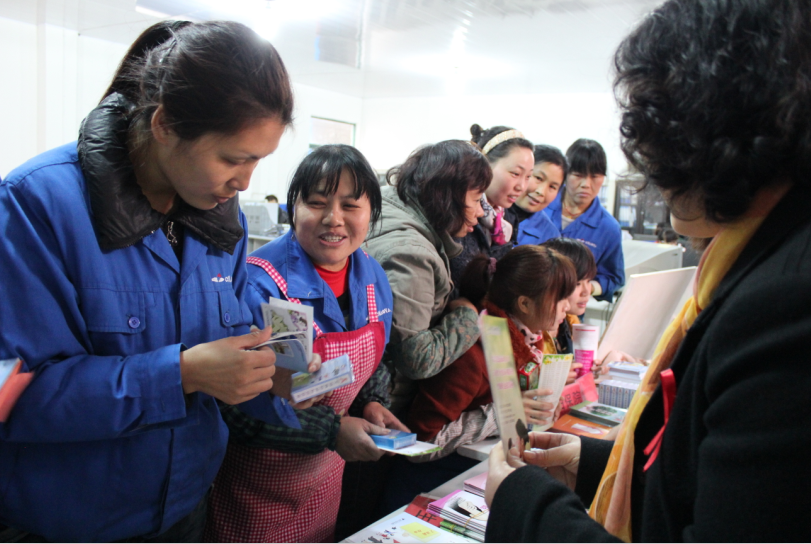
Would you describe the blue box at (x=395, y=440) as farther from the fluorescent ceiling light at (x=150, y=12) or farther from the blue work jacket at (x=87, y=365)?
the fluorescent ceiling light at (x=150, y=12)

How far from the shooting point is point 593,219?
3.65 meters

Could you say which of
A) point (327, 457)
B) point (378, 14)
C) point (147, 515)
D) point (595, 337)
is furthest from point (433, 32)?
point (147, 515)

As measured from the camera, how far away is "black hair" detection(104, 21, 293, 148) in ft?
3.45

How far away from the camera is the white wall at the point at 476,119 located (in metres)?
10.0

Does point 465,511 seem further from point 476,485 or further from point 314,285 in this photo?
point 314,285

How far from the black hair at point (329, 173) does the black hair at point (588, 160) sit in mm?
2225

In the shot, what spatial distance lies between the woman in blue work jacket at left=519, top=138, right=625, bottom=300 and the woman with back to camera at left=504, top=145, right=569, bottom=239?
0.86ft

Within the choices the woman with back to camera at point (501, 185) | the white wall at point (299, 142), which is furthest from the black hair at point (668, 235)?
the white wall at point (299, 142)

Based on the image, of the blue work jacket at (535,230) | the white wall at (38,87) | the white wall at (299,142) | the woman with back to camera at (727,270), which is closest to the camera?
the woman with back to camera at (727,270)

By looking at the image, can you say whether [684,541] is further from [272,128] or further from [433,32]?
[433,32]

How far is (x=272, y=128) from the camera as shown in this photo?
3.82ft

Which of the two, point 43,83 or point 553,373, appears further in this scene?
A: point 43,83

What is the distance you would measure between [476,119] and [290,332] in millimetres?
10868

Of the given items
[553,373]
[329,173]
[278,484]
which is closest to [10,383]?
[278,484]
